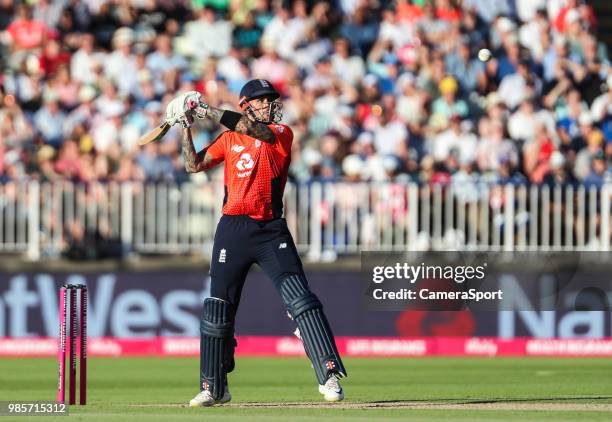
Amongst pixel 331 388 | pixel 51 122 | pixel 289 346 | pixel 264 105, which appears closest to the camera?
pixel 331 388

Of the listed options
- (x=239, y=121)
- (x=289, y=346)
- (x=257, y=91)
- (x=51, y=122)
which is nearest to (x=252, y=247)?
(x=239, y=121)

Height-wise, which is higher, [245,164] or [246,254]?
[245,164]

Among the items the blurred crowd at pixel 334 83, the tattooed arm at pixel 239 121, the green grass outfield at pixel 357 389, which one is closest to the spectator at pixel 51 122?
the blurred crowd at pixel 334 83

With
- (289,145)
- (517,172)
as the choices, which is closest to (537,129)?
(517,172)

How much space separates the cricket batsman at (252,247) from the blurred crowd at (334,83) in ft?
24.2

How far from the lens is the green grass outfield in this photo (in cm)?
869

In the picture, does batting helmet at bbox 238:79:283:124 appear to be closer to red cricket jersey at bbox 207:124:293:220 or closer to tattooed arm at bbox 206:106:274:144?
red cricket jersey at bbox 207:124:293:220

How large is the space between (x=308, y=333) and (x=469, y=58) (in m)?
9.65

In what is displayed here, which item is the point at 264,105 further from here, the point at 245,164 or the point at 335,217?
the point at 335,217

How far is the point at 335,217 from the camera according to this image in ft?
54.3

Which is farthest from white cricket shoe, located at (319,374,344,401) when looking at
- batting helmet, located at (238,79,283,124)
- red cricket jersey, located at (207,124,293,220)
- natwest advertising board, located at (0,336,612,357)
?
natwest advertising board, located at (0,336,612,357)

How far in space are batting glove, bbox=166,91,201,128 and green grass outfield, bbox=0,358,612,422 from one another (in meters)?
1.77

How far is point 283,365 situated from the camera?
48.2 feet

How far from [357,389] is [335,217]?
533cm
